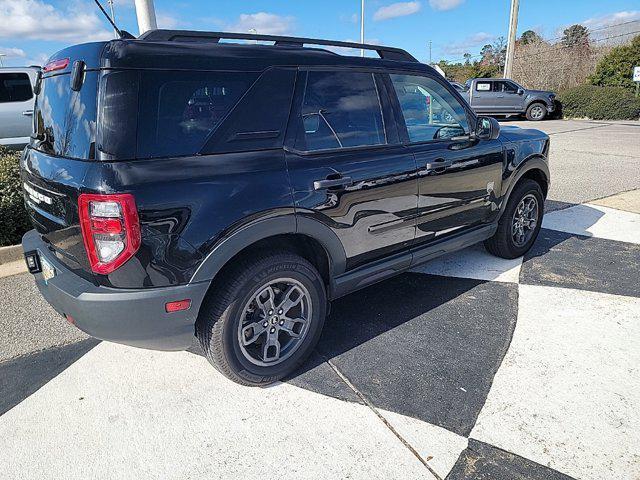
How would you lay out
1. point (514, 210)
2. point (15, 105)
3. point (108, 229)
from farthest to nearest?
point (15, 105), point (514, 210), point (108, 229)

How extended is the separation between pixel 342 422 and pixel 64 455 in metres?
1.36

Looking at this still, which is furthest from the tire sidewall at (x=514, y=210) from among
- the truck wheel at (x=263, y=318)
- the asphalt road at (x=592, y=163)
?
the asphalt road at (x=592, y=163)

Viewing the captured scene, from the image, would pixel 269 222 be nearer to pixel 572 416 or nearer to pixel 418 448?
pixel 418 448

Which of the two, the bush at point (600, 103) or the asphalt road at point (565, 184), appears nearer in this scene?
the asphalt road at point (565, 184)

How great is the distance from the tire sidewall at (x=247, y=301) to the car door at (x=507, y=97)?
20274 millimetres

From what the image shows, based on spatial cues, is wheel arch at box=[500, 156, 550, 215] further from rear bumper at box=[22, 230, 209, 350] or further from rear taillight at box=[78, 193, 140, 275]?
rear taillight at box=[78, 193, 140, 275]

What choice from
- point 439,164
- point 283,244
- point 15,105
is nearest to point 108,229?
point 283,244

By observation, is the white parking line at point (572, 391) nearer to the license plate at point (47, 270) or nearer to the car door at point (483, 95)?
the license plate at point (47, 270)

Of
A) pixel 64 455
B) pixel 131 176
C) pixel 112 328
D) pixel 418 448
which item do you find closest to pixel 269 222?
pixel 131 176

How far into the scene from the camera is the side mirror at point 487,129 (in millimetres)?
3715

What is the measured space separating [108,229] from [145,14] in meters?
4.54

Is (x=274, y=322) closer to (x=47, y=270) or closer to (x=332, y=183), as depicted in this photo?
(x=332, y=183)

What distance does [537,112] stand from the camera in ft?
66.3

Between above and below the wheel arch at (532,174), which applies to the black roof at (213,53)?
above
